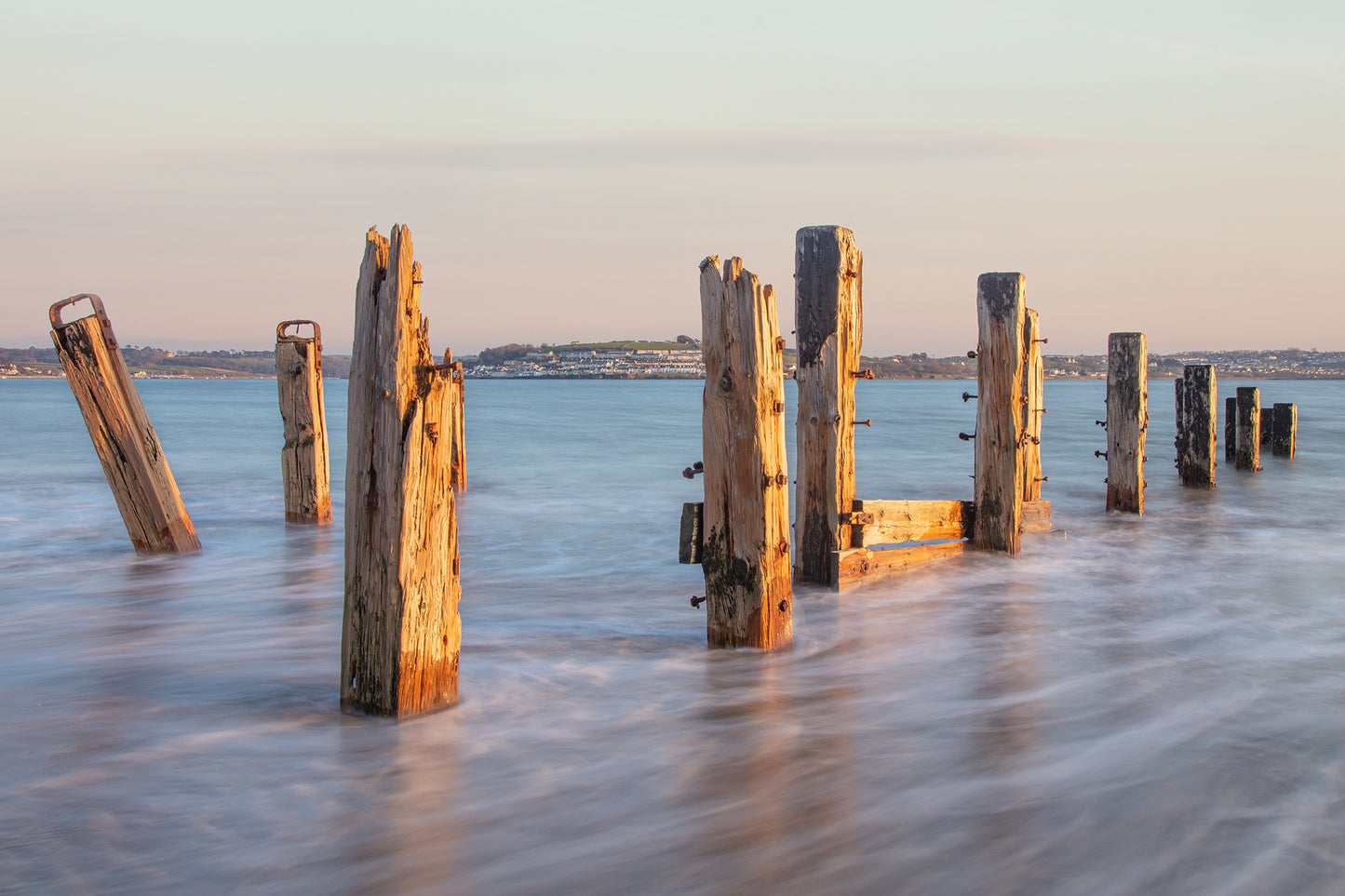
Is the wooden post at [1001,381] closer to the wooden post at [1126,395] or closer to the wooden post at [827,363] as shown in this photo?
the wooden post at [827,363]

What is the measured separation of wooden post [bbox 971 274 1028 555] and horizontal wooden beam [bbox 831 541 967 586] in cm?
68

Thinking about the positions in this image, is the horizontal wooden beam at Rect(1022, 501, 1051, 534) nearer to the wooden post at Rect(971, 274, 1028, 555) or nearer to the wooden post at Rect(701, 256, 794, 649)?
the wooden post at Rect(971, 274, 1028, 555)

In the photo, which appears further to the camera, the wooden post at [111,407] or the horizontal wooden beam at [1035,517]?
the horizontal wooden beam at [1035,517]

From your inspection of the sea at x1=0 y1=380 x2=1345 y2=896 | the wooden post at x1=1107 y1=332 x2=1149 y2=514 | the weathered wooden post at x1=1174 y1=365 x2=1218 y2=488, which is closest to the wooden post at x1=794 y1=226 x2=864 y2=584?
the sea at x1=0 y1=380 x2=1345 y2=896

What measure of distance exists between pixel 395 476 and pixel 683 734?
185cm

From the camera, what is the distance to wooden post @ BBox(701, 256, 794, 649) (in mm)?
5492

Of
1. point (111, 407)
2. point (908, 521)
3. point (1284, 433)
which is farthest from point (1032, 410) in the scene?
point (1284, 433)

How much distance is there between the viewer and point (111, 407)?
8438mm

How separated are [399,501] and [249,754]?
4.42 ft

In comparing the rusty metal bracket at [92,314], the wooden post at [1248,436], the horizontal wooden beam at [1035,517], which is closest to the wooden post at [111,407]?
the rusty metal bracket at [92,314]

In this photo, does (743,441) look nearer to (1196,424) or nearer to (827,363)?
(827,363)

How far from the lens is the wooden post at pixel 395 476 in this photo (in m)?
4.40

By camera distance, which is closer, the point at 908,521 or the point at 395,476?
the point at 395,476

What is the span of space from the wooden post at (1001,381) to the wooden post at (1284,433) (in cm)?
1485
